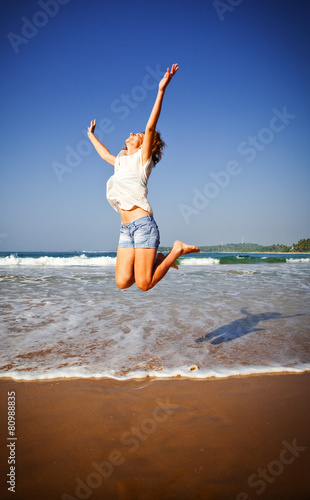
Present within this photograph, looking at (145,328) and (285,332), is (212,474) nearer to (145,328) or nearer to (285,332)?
(145,328)

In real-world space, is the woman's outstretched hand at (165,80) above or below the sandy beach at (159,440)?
above

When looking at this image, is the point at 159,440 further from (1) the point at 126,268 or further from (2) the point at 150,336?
(2) the point at 150,336

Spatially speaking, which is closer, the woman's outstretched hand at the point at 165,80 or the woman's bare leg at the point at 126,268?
the woman's outstretched hand at the point at 165,80

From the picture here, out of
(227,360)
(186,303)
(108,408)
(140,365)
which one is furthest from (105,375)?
(186,303)

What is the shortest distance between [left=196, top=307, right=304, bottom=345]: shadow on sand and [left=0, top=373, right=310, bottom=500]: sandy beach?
58.2 inches

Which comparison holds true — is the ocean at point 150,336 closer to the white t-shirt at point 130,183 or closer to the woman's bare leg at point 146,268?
the woman's bare leg at point 146,268

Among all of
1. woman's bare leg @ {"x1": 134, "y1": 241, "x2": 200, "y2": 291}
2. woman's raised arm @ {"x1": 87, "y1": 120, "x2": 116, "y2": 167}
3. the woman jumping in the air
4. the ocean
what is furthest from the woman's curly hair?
the ocean

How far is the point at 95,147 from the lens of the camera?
4207 millimetres

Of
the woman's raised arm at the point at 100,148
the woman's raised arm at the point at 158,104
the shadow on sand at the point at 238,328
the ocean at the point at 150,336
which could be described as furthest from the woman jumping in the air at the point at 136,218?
the shadow on sand at the point at 238,328

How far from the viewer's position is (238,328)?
4801mm

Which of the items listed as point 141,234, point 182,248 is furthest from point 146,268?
point 182,248

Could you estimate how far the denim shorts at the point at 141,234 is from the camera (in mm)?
3428

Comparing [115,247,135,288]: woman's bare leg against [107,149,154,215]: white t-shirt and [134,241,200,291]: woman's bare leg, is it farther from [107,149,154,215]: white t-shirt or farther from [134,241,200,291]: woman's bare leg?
[107,149,154,215]: white t-shirt

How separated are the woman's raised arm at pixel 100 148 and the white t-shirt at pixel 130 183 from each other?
0.49m
